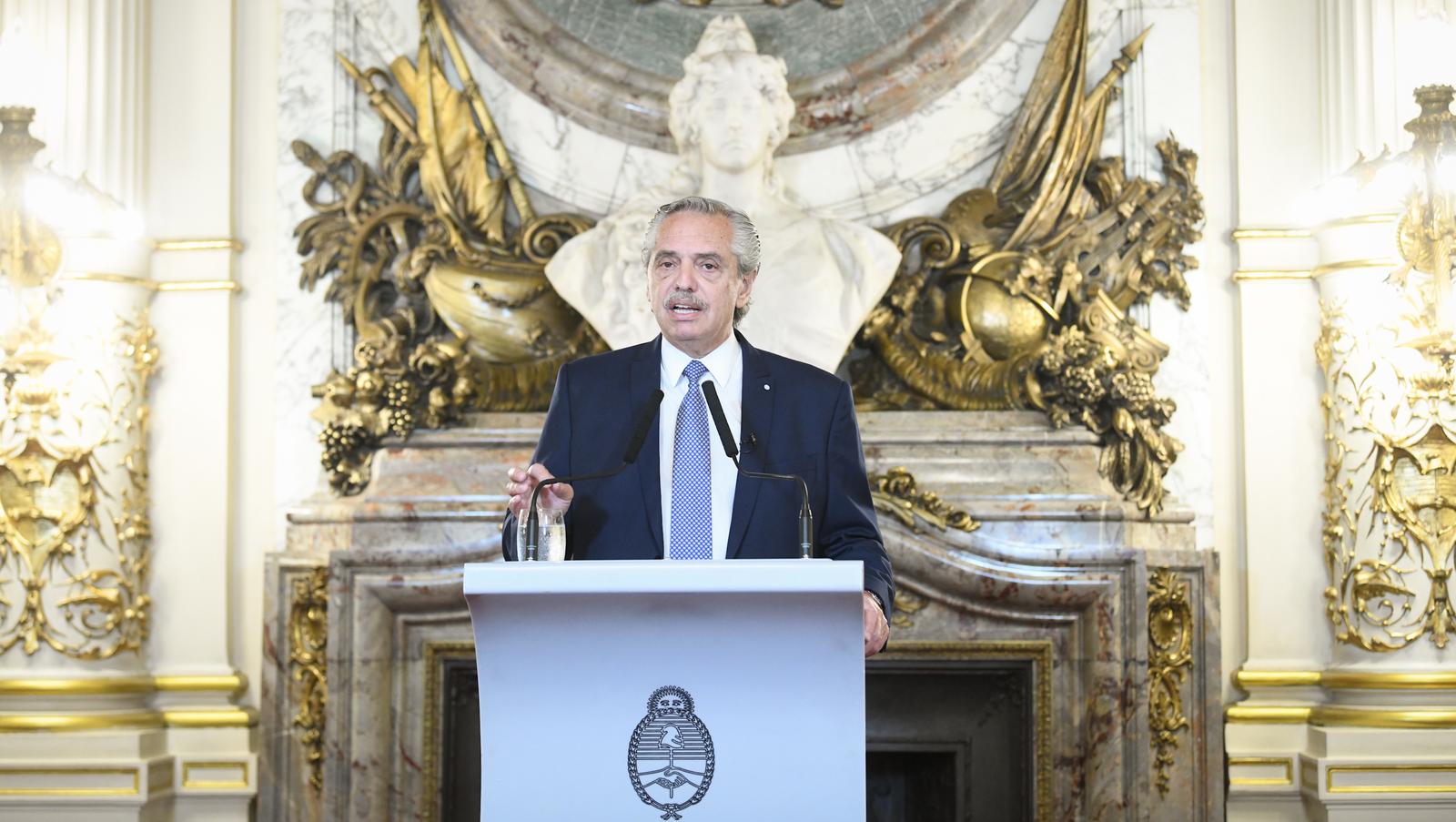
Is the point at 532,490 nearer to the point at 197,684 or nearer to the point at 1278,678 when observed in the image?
the point at 197,684

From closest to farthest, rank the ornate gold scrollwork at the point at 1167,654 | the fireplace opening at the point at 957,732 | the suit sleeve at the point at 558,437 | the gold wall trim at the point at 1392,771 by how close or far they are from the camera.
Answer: the suit sleeve at the point at 558,437 → the gold wall trim at the point at 1392,771 → the ornate gold scrollwork at the point at 1167,654 → the fireplace opening at the point at 957,732

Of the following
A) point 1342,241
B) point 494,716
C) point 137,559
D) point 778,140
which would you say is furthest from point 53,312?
point 1342,241

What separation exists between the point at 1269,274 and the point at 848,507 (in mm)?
2770

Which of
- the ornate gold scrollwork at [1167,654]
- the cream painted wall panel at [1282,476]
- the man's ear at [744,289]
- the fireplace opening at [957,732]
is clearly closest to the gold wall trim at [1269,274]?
the cream painted wall panel at [1282,476]

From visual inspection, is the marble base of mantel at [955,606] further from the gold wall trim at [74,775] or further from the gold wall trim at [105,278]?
the gold wall trim at [105,278]

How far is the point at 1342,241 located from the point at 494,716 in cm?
349

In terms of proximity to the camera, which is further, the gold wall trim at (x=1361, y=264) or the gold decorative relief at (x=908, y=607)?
the gold wall trim at (x=1361, y=264)

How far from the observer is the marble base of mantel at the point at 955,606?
4539 mm

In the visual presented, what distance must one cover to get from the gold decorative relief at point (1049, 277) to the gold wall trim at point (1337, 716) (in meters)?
0.79

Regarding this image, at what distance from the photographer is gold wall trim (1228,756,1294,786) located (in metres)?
4.80

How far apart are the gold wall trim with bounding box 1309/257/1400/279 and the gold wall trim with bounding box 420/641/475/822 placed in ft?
8.83

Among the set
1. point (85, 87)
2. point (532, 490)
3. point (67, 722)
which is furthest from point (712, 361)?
point (85, 87)

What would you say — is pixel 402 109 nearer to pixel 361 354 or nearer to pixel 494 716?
pixel 361 354

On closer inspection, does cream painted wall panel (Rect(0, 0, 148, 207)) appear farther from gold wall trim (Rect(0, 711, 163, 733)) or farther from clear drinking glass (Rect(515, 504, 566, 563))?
clear drinking glass (Rect(515, 504, 566, 563))
